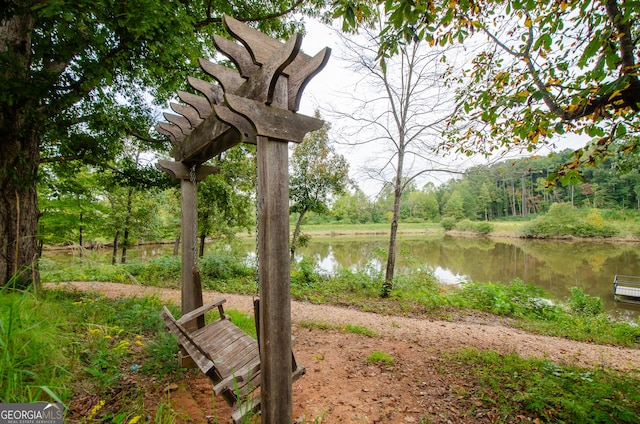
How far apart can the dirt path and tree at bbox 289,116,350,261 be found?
6.32 m

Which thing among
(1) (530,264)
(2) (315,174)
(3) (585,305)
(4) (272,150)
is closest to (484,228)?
(1) (530,264)

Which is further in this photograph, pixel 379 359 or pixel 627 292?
pixel 627 292

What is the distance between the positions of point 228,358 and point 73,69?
3817mm

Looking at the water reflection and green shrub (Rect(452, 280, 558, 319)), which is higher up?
green shrub (Rect(452, 280, 558, 319))

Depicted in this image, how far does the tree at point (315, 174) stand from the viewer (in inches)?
457

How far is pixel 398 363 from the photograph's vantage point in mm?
3453

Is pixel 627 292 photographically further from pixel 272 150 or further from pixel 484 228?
pixel 484 228

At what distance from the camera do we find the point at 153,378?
2562 millimetres

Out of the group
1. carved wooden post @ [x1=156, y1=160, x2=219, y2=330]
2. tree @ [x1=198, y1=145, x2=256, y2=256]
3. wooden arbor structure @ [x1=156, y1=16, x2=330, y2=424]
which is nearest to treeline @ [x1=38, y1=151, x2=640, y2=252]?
tree @ [x1=198, y1=145, x2=256, y2=256]

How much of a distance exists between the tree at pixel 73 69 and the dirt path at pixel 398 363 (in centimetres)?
272

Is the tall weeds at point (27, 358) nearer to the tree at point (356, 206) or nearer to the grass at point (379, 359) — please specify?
the grass at point (379, 359)

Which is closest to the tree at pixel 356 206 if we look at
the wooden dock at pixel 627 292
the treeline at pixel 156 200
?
the treeline at pixel 156 200

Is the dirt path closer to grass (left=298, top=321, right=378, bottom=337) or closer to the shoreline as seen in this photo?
grass (left=298, top=321, right=378, bottom=337)

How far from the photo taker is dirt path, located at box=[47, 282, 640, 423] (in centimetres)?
250
